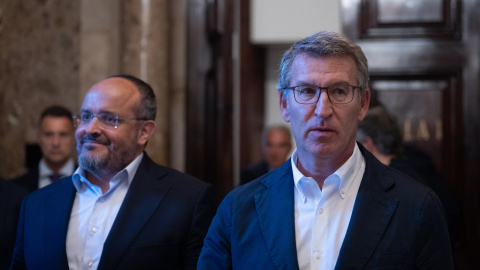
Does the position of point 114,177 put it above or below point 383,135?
below

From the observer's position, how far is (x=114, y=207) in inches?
124

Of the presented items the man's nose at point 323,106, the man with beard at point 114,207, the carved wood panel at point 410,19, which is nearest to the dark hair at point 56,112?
the man with beard at point 114,207

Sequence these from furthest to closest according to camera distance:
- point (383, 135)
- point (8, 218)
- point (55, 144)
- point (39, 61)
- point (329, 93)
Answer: point (39, 61) < point (55, 144) < point (383, 135) < point (8, 218) < point (329, 93)

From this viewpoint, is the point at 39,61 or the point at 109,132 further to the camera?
the point at 39,61

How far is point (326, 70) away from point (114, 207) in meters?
1.34

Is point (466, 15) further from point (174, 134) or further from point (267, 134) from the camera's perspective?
point (174, 134)

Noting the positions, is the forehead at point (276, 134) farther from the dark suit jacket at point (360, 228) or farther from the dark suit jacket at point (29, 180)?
the dark suit jacket at point (360, 228)

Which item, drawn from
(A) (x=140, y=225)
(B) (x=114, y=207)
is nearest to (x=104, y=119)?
(B) (x=114, y=207)

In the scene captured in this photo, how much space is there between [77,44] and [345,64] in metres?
3.89

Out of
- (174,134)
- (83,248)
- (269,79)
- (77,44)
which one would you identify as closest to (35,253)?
(83,248)

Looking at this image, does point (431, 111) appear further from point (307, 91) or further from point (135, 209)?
point (307, 91)

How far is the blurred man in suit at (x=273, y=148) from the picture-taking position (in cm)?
542

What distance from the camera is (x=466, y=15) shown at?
5191mm

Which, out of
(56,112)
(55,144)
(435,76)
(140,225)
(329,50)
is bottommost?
(140,225)
